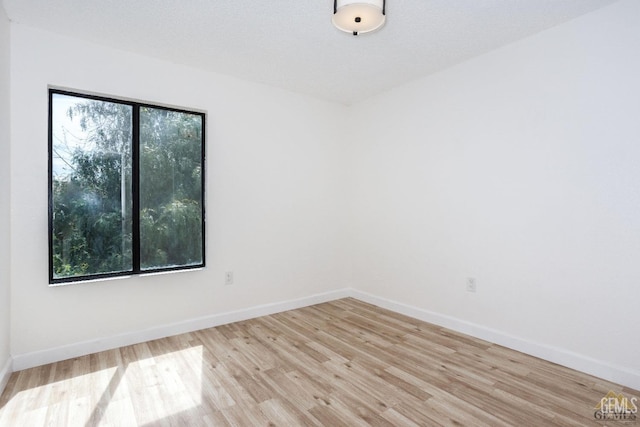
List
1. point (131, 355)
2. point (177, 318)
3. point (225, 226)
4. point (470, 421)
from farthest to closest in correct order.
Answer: point (225, 226)
point (177, 318)
point (131, 355)
point (470, 421)

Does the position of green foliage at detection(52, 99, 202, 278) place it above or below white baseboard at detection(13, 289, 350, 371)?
above

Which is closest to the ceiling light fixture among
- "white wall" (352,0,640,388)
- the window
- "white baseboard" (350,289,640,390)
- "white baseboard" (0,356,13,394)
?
"white wall" (352,0,640,388)

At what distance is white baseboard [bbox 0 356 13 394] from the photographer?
2.16 metres

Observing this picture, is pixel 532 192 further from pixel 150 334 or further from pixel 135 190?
pixel 150 334

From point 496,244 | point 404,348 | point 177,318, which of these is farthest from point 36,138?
point 496,244

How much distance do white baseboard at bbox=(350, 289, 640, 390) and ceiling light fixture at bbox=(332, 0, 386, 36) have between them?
105 inches

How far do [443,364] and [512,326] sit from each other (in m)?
0.77

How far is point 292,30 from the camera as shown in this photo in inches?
101

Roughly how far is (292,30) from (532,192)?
230 centimetres

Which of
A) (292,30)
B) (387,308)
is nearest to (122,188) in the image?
(292,30)

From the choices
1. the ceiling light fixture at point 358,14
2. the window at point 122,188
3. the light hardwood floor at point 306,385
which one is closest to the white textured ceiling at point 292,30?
the ceiling light fixture at point 358,14

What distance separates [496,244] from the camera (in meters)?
2.90

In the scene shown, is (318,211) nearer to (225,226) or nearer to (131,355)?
(225,226)

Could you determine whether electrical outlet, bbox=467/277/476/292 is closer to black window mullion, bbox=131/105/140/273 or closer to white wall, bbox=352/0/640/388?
white wall, bbox=352/0/640/388
